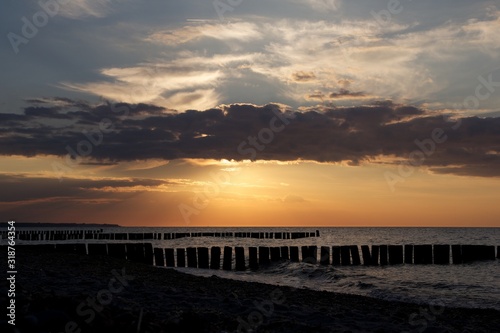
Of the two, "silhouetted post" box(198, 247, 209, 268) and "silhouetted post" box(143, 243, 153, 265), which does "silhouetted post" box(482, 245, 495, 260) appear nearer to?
"silhouetted post" box(198, 247, 209, 268)

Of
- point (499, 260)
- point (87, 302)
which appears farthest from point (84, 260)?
point (499, 260)

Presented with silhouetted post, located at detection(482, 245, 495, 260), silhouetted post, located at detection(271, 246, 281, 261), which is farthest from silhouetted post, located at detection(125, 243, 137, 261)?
silhouetted post, located at detection(482, 245, 495, 260)

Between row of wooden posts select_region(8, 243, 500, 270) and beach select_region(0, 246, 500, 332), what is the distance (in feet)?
39.3

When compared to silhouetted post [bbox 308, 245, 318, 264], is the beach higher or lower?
higher

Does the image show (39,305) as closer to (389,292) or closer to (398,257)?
(389,292)

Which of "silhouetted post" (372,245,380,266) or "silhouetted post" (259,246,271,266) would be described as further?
"silhouetted post" (372,245,380,266)

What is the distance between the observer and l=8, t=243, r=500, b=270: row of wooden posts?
2416cm

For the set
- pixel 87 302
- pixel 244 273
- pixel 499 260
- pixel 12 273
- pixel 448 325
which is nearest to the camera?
pixel 87 302

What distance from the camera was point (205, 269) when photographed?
24.0m

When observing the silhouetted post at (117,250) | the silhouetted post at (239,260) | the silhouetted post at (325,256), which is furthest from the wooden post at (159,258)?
the silhouetted post at (325,256)

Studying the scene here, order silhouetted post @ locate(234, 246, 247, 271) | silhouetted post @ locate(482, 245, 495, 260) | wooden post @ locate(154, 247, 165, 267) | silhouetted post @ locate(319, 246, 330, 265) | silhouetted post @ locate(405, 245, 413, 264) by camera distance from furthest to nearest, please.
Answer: silhouetted post @ locate(482, 245, 495, 260) → silhouetted post @ locate(405, 245, 413, 264) → silhouetted post @ locate(319, 246, 330, 265) → wooden post @ locate(154, 247, 165, 267) → silhouetted post @ locate(234, 246, 247, 271)

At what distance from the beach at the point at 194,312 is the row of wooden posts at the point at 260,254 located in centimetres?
1199

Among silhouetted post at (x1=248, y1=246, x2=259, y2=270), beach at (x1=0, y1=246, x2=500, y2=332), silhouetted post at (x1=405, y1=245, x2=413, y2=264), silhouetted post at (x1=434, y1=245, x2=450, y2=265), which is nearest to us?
beach at (x1=0, y1=246, x2=500, y2=332)

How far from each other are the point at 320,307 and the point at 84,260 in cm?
1048
